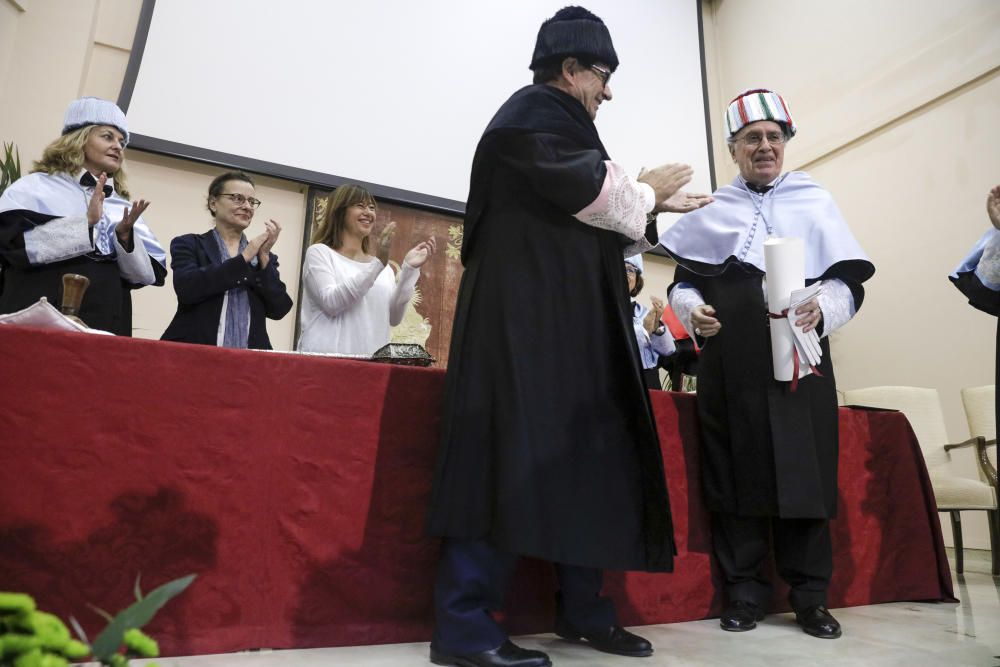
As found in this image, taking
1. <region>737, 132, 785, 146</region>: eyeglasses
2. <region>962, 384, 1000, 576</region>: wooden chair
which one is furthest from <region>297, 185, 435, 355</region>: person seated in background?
<region>962, 384, 1000, 576</region>: wooden chair

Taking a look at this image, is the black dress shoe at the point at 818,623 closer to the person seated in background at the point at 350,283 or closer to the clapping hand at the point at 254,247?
the person seated in background at the point at 350,283

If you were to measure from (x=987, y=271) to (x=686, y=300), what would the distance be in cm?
87

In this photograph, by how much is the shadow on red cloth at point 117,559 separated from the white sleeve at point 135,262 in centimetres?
128

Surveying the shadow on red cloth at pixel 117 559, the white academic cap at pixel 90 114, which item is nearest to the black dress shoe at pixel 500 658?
the shadow on red cloth at pixel 117 559

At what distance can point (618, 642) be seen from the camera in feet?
5.85

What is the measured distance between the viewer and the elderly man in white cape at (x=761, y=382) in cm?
213

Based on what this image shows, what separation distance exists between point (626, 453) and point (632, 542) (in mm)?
203

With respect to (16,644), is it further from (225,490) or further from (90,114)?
(90,114)

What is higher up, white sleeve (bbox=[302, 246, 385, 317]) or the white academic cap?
the white academic cap

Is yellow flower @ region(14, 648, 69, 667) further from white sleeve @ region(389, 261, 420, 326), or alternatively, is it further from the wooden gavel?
white sleeve @ region(389, 261, 420, 326)

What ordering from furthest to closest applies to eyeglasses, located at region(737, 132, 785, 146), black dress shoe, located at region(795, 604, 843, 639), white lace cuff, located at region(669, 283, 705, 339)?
eyeglasses, located at region(737, 132, 785, 146)
white lace cuff, located at region(669, 283, 705, 339)
black dress shoe, located at region(795, 604, 843, 639)

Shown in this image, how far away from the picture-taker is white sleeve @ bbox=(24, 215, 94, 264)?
7.97 ft

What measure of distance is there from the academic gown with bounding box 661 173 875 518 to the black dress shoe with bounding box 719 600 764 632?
0.28 m

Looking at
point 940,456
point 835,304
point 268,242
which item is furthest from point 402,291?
point 940,456
